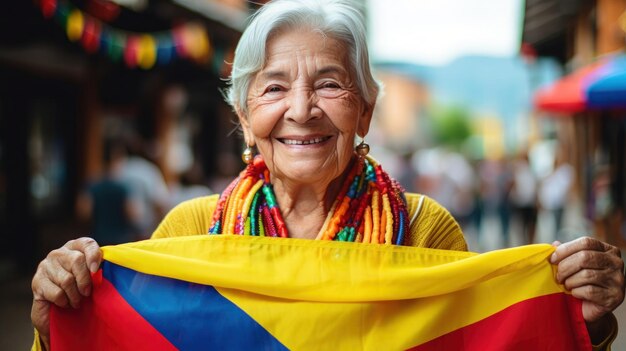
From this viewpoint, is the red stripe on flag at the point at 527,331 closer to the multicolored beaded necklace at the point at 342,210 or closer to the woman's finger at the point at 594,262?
the woman's finger at the point at 594,262

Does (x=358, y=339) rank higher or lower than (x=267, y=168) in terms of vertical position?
lower

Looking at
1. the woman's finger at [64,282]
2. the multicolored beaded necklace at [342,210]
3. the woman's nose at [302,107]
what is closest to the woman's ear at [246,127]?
the multicolored beaded necklace at [342,210]

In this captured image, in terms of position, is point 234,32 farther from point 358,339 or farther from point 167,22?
point 358,339

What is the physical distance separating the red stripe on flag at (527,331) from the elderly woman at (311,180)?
5 cm

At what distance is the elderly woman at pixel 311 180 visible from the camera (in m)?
1.99

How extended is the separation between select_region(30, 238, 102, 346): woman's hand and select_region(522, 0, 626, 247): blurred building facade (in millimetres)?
6962

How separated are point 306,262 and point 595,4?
1254 cm

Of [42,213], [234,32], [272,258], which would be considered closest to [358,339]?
[272,258]

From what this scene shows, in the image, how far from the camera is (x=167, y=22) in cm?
934

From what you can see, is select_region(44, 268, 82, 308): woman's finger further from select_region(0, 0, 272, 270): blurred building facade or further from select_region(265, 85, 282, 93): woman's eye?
select_region(0, 0, 272, 270): blurred building facade

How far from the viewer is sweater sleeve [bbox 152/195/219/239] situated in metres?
2.43

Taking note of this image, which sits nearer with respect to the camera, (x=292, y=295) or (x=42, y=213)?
(x=292, y=295)

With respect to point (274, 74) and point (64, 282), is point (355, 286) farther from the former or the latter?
point (64, 282)

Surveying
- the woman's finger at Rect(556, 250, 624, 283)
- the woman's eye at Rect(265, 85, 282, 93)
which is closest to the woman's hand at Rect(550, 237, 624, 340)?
the woman's finger at Rect(556, 250, 624, 283)
